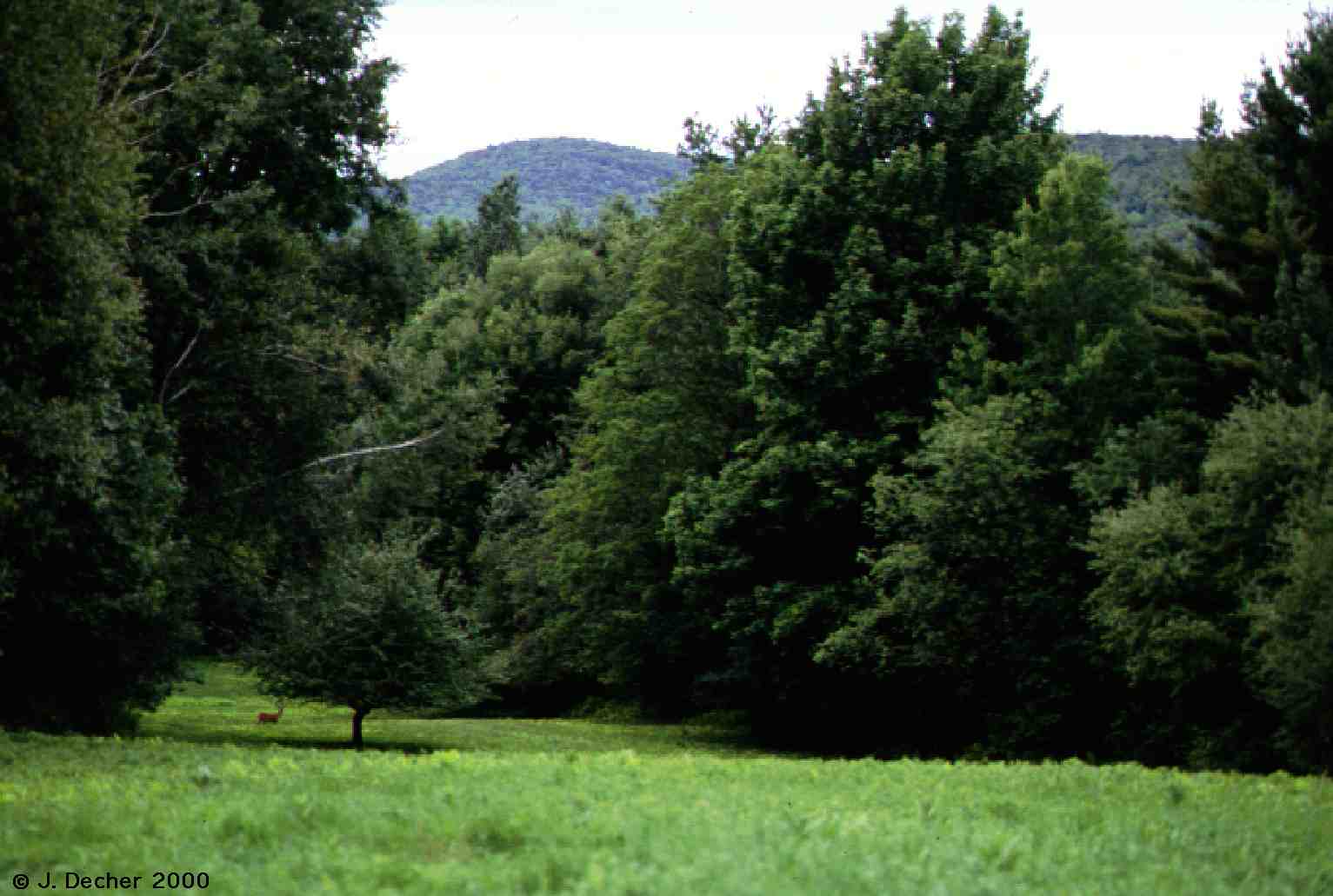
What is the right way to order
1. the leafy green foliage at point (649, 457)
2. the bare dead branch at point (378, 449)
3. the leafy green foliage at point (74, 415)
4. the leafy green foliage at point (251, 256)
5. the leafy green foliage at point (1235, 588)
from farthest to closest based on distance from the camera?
the leafy green foliage at point (649, 457), the bare dead branch at point (378, 449), the leafy green foliage at point (251, 256), the leafy green foliage at point (1235, 588), the leafy green foliage at point (74, 415)

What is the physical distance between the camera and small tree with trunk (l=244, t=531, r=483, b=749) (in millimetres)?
36438

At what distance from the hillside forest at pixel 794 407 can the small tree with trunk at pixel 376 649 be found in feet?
0.37

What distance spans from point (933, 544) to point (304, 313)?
592 inches

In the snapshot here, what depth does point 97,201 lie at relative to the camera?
20188 millimetres

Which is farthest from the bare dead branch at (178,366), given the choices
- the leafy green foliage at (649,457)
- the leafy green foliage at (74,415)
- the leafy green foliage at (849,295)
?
the leafy green foliage at (649,457)

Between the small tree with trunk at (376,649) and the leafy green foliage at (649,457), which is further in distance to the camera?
the leafy green foliage at (649,457)

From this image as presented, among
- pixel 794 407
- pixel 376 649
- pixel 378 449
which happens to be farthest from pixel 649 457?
pixel 378 449

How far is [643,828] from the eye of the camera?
10469 mm

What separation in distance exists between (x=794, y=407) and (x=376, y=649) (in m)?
12.5

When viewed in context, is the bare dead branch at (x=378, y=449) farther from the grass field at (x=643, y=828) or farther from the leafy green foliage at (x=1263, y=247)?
the leafy green foliage at (x=1263, y=247)

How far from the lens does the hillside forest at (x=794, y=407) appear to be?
23.9 m

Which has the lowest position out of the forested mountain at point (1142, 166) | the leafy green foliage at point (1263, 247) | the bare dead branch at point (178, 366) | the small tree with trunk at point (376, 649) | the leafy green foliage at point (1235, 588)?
the small tree with trunk at point (376, 649)

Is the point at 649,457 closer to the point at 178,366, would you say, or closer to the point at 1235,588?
the point at 178,366

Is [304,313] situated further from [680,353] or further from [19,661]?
[680,353]
